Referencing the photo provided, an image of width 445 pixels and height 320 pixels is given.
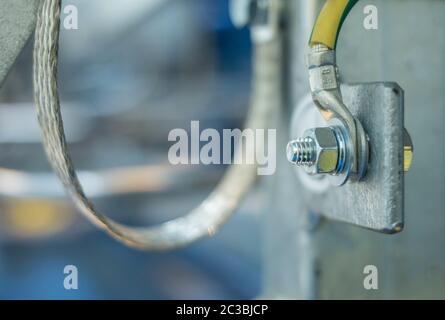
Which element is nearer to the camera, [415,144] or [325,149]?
[325,149]

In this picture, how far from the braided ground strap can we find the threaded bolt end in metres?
0.13

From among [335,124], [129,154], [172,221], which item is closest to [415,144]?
[335,124]

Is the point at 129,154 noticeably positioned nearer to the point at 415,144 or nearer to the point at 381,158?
the point at 415,144

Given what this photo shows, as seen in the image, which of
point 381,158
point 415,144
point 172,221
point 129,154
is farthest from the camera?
point 129,154

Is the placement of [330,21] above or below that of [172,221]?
above

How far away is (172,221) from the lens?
2.00 ft

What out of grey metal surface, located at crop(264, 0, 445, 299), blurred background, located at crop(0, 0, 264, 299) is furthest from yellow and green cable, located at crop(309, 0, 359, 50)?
blurred background, located at crop(0, 0, 264, 299)

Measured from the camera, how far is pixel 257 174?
2.35ft

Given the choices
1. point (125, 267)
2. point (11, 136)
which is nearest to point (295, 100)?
point (125, 267)

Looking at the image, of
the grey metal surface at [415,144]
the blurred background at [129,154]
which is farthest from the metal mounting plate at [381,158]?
the blurred background at [129,154]

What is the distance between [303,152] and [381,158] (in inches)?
2.4

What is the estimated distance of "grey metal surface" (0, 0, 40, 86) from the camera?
0.36 m

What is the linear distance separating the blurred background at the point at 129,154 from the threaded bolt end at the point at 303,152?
0.74 m
